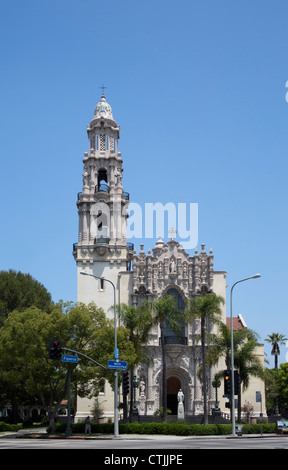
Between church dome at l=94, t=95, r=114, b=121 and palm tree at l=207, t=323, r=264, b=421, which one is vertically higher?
church dome at l=94, t=95, r=114, b=121

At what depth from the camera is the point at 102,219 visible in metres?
64.7

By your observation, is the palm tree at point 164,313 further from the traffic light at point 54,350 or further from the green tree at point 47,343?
the traffic light at point 54,350

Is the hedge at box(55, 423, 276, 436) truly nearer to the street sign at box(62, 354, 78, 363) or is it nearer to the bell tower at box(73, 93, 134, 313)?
the street sign at box(62, 354, 78, 363)

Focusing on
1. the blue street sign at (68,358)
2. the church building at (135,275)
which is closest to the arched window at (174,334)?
the church building at (135,275)

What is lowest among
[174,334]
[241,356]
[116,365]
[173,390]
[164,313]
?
[173,390]

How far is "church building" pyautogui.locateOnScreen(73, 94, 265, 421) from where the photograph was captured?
5897 cm

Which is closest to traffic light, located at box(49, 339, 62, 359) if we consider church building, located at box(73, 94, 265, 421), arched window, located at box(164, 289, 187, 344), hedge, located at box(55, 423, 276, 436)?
hedge, located at box(55, 423, 276, 436)

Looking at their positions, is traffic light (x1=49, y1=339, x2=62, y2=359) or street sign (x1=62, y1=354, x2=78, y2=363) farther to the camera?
street sign (x1=62, y1=354, x2=78, y2=363)

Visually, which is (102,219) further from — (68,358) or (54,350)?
(54,350)

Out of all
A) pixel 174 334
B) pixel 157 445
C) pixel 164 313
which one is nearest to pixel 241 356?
pixel 164 313

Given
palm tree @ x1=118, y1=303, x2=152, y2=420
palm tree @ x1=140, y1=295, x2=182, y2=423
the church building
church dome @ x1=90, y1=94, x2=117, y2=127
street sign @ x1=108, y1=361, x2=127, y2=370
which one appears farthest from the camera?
church dome @ x1=90, y1=94, x2=117, y2=127

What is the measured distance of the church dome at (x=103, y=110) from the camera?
67.2 metres

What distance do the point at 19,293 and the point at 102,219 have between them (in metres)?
12.0
